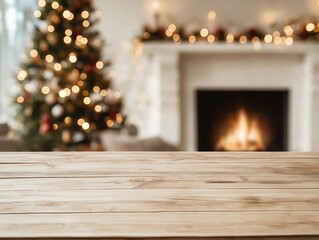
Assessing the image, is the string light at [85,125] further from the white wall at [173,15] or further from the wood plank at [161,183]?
the wood plank at [161,183]

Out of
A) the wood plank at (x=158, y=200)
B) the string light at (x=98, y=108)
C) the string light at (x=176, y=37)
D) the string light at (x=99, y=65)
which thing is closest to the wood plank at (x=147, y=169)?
the wood plank at (x=158, y=200)

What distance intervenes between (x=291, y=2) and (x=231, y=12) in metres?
0.71

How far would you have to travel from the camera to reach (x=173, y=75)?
4.41 m

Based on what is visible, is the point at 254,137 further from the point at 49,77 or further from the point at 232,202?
the point at 232,202

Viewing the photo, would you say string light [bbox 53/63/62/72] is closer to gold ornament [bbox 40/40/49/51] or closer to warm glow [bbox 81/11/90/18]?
gold ornament [bbox 40/40/49/51]

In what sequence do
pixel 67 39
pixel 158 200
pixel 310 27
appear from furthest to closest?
pixel 310 27 → pixel 67 39 → pixel 158 200

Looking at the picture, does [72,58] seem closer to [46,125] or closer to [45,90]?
[45,90]

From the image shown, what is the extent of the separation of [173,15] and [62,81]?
1503 mm

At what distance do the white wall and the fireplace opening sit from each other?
70 cm

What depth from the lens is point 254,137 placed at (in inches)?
186

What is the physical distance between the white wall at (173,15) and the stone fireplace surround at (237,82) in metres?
0.32

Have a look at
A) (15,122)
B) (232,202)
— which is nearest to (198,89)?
(15,122)

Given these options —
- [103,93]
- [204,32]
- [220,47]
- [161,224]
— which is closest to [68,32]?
[103,93]

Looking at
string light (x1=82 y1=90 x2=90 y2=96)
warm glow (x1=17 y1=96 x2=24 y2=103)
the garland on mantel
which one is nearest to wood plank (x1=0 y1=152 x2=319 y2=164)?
string light (x1=82 y1=90 x2=90 y2=96)
